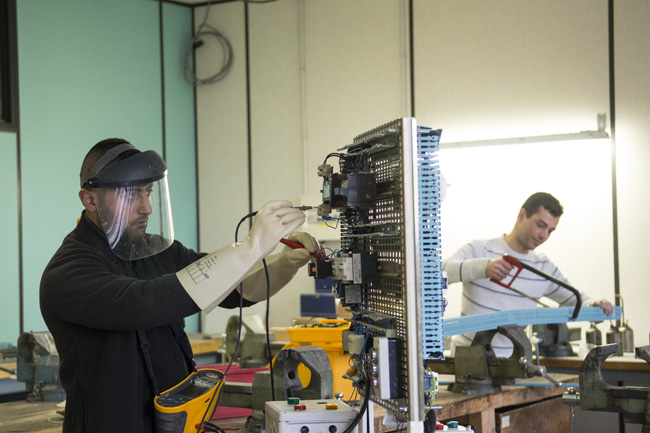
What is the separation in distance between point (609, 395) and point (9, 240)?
445cm

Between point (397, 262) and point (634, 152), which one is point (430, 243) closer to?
point (397, 262)

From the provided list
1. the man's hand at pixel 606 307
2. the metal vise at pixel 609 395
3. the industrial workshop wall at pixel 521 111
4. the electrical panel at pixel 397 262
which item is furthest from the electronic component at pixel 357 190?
the industrial workshop wall at pixel 521 111

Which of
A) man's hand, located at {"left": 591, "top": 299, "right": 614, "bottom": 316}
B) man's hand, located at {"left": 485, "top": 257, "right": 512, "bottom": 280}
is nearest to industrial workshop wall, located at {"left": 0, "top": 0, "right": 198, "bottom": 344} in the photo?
man's hand, located at {"left": 485, "top": 257, "right": 512, "bottom": 280}

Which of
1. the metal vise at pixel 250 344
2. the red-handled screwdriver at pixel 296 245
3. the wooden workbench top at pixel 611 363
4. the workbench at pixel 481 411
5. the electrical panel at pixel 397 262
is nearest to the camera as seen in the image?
the electrical panel at pixel 397 262

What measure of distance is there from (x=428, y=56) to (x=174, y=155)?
7.72ft

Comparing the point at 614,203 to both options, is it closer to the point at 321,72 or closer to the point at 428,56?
the point at 428,56

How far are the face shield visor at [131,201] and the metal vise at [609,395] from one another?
1.41 meters

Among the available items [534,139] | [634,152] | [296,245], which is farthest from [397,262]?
[634,152]

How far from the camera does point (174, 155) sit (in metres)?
6.85

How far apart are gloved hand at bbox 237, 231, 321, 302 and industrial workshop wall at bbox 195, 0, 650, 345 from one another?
132 inches

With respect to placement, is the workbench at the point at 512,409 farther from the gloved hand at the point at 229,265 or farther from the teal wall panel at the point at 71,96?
the teal wall panel at the point at 71,96

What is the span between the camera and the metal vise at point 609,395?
237 cm

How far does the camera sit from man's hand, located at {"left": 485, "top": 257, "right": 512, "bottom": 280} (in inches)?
154

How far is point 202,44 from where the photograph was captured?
6.96m
